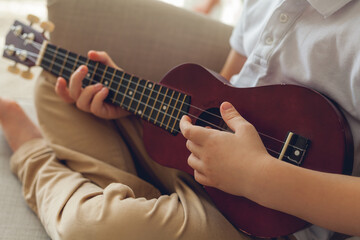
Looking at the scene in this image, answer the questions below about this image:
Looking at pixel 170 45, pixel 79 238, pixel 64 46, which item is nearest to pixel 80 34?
pixel 64 46

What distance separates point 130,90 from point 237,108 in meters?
0.26

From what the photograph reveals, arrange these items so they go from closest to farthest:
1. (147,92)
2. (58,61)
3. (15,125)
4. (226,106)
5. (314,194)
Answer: (314,194) → (226,106) → (147,92) → (58,61) → (15,125)

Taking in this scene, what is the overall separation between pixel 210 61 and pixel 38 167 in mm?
548

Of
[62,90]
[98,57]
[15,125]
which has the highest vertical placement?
[98,57]

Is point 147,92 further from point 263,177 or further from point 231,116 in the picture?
point 263,177

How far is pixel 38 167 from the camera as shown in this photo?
820 millimetres

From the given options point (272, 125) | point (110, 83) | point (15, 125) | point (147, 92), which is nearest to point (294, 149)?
point (272, 125)

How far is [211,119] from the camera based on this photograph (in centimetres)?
66

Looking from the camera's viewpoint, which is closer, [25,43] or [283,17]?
[283,17]

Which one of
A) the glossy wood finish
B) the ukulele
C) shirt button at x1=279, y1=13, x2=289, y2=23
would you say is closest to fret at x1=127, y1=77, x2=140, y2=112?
the ukulele

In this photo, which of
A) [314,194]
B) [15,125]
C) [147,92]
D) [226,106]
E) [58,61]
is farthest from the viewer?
[15,125]

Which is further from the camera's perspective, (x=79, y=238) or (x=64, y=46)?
(x=64, y=46)

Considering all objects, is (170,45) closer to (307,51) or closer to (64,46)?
(64,46)

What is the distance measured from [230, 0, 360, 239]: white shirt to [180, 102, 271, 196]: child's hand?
14cm
